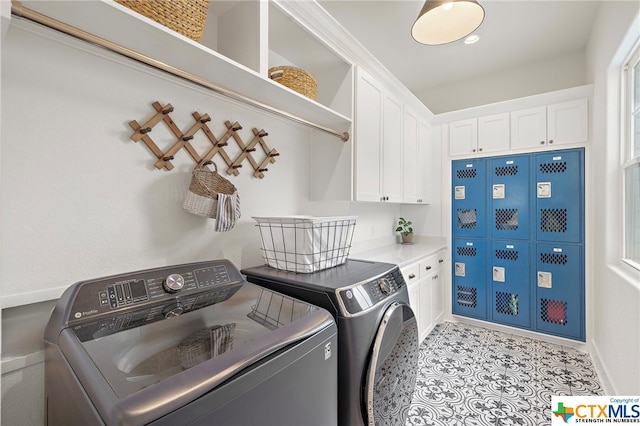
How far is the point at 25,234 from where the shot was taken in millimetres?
982

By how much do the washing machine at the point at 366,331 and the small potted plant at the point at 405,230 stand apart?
6.29 ft

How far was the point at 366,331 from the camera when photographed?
1215 millimetres

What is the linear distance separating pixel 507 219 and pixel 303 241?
8.64 feet

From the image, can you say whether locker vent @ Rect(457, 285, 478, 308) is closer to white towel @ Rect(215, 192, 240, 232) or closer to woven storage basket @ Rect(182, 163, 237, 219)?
white towel @ Rect(215, 192, 240, 232)

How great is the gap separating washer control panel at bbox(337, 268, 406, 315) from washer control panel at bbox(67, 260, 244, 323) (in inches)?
20.3

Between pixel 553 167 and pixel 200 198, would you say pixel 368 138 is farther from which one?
pixel 553 167

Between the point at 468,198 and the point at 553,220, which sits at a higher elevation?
the point at 468,198

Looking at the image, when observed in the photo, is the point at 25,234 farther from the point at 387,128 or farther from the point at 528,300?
the point at 528,300

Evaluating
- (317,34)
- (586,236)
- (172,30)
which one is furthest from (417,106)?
(172,30)

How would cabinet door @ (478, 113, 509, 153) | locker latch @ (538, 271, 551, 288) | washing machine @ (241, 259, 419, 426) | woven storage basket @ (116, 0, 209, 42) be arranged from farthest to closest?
cabinet door @ (478, 113, 509, 153), locker latch @ (538, 271, 551, 288), washing machine @ (241, 259, 419, 426), woven storage basket @ (116, 0, 209, 42)

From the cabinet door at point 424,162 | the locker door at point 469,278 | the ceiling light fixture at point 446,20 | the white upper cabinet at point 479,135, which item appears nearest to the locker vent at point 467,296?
the locker door at point 469,278

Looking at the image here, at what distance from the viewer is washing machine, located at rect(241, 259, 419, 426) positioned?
117 cm

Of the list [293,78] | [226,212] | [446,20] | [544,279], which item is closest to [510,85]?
[446,20]

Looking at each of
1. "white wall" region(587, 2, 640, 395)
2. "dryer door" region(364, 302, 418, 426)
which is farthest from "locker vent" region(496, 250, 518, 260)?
"dryer door" region(364, 302, 418, 426)
